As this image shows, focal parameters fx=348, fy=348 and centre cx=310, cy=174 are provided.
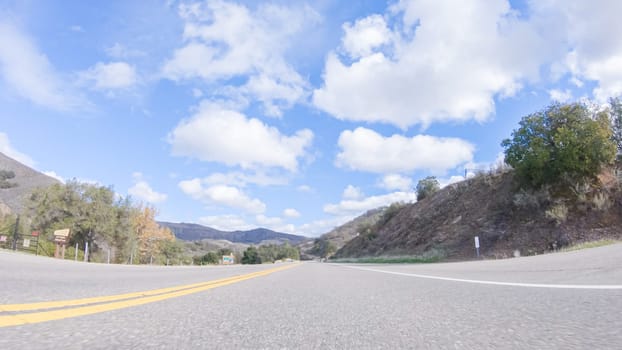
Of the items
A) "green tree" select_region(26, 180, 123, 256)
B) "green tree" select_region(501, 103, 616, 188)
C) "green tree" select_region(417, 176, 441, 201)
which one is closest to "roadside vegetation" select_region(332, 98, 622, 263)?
"green tree" select_region(501, 103, 616, 188)

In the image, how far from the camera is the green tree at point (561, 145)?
19.4m

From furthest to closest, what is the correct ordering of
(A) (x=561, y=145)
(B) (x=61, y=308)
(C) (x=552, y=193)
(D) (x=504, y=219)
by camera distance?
(D) (x=504, y=219), (C) (x=552, y=193), (A) (x=561, y=145), (B) (x=61, y=308)

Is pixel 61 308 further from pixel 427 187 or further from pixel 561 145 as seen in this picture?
pixel 427 187

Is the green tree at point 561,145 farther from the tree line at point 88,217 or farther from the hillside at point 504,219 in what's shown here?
the tree line at point 88,217

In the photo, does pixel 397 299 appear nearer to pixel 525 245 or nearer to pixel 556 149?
pixel 525 245

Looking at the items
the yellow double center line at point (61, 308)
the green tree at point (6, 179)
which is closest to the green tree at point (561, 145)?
the yellow double center line at point (61, 308)

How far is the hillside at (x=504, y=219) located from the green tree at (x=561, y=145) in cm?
114

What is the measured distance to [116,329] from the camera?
2055 mm

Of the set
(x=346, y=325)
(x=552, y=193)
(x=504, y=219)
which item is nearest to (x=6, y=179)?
(x=504, y=219)

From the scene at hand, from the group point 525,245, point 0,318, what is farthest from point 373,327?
point 525,245

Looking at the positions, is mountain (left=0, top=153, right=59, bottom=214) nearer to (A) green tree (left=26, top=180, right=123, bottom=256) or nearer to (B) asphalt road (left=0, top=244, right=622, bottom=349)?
(A) green tree (left=26, top=180, right=123, bottom=256)

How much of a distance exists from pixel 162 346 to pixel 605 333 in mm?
2229

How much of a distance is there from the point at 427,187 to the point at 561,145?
2365 cm

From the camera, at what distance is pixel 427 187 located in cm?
4378
